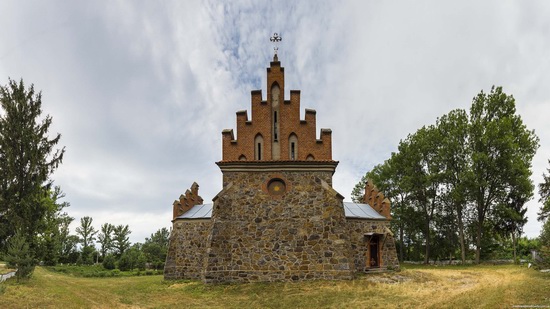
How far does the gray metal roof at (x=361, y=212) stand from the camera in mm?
24312

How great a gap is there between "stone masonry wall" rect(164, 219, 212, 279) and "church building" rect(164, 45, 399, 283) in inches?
161

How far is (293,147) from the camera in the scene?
1877cm

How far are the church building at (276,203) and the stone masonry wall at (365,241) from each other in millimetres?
5016

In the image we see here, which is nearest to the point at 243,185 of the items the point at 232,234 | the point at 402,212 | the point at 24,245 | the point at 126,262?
the point at 232,234

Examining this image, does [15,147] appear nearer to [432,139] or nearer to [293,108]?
[293,108]

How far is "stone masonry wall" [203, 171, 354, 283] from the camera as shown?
17.3m

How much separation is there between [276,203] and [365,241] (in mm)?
8677

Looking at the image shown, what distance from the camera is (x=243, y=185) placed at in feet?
60.5

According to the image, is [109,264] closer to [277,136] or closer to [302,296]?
[277,136]

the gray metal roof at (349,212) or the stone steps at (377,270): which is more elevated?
the gray metal roof at (349,212)

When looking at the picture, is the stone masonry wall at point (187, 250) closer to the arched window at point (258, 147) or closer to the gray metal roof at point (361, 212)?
the arched window at point (258, 147)

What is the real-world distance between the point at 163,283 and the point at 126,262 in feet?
53.4

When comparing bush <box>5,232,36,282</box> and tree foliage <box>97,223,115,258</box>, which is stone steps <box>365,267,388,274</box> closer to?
bush <box>5,232,36,282</box>

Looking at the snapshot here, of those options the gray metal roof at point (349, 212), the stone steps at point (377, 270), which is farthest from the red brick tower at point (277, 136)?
the stone steps at point (377, 270)
